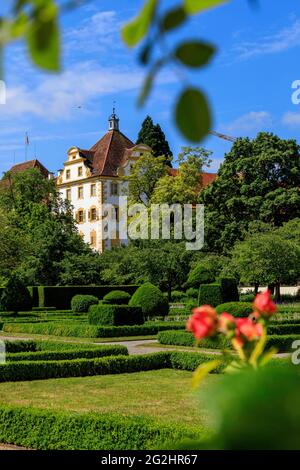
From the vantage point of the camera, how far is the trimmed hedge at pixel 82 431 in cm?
659

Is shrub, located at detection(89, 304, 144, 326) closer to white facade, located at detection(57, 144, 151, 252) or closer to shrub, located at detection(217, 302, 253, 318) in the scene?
shrub, located at detection(217, 302, 253, 318)

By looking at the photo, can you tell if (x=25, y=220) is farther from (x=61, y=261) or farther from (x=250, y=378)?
(x=250, y=378)

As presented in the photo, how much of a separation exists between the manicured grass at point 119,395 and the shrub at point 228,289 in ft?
45.1

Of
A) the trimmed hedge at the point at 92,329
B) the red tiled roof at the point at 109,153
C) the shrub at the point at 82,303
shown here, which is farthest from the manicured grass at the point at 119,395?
the red tiled roof at the point at 109,153

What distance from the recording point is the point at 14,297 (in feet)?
101

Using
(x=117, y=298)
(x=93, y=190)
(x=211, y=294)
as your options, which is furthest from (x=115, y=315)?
(x=93, y=190)

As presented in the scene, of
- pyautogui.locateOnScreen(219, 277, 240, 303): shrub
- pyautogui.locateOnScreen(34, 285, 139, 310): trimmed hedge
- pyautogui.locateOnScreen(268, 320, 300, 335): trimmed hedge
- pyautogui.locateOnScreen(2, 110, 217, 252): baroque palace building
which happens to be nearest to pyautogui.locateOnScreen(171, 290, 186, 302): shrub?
pyautogui.locateOnScreen(34, 285, 139, 310): trimmed hedge

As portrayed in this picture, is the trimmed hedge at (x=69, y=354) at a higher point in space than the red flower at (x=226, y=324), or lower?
lower

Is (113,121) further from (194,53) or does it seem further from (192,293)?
(194,53)

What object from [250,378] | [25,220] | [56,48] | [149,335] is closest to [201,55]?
[56,48]

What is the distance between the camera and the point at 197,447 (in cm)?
91

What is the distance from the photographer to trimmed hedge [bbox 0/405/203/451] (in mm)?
6590

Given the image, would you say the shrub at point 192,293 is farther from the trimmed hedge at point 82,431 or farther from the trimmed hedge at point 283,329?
the trimmed hedge at point 82,431

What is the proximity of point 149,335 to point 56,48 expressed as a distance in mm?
21151
